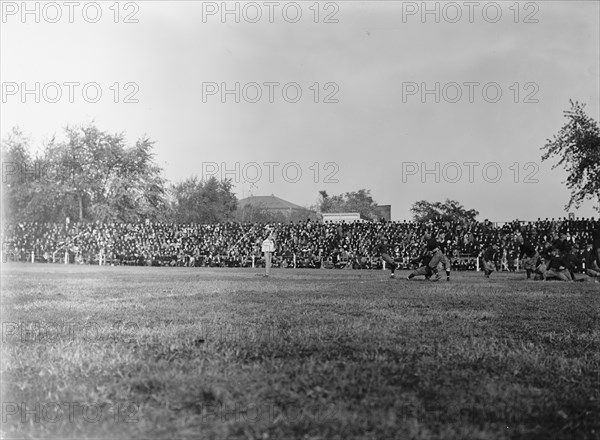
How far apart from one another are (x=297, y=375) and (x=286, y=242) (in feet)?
107

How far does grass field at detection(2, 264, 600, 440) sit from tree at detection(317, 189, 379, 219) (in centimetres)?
10613

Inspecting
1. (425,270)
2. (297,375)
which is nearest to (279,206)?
(425,270)

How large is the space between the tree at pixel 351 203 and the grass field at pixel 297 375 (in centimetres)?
10613

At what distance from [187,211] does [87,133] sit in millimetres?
30083

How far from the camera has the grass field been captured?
371 cm

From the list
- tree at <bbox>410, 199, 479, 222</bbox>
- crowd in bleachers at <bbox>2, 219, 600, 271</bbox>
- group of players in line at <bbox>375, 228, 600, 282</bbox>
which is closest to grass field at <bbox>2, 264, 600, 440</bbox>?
group of players in line at <bbox>375, 228, 600, 282</bbox>

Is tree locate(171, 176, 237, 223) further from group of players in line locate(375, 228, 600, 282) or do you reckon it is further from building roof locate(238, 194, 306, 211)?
group of players in line locate(375, 228, 600, 282)

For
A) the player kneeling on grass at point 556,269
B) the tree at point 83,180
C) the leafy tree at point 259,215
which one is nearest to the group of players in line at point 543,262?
the player kneeling on grass at point 556,269

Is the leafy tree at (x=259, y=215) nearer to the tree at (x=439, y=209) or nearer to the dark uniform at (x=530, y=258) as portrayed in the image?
the tree at (x=439, y=209)

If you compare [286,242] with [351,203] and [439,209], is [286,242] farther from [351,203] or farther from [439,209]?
[351,203]

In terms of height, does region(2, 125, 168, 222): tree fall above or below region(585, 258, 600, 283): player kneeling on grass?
above

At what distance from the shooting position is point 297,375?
4695mm

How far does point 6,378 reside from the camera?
4805 mm

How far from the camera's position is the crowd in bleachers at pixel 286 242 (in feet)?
102
